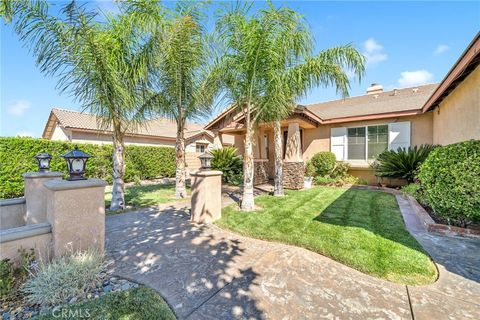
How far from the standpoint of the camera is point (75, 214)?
3.55m

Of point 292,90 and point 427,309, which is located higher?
point 292,90

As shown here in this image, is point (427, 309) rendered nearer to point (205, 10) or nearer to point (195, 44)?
point (195, 44)

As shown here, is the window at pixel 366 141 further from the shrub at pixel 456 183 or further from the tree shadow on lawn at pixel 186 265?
the tree shadow on lawn at pixel 186 265

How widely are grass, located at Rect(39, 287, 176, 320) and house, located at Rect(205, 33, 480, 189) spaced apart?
7.94 meters

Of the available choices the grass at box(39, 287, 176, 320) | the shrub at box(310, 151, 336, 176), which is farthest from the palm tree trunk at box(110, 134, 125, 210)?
the shrub at box(310, 151, 336, 176)

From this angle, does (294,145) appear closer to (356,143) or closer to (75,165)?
(356,143)

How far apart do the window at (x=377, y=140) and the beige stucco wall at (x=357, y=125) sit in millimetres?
340

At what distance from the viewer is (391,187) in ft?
37.4

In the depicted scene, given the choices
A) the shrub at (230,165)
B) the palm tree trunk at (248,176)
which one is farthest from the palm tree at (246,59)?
the shrub at (230,165)

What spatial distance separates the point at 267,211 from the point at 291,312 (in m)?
4.52

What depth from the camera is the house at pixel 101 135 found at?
16.0 m

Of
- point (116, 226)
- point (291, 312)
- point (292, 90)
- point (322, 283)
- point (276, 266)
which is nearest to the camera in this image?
point (291, 312)

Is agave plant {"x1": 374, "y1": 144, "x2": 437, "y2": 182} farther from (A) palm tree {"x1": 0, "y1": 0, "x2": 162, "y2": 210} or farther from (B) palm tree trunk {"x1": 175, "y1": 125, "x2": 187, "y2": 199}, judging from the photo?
(A) palm tree {"x1": 0, "y1": 0, "x2": 162, "y2": 210}

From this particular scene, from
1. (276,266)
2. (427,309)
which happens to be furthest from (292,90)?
(427,309)
